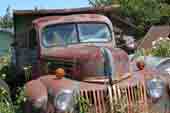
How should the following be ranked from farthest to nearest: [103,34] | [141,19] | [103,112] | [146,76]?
1. [141,19]
2. [103,34]
3. [146,76]
4. [103,112]

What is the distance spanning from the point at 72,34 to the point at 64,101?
2243 millimetres

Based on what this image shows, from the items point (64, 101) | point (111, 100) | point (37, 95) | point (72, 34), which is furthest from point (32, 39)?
point (111, 100)

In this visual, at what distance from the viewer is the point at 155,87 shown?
8023mm

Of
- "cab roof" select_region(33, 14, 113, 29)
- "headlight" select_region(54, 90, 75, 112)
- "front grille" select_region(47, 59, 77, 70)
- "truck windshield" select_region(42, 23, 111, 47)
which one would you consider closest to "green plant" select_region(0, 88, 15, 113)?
"front grille" select_region(47, 59, 77, 70)

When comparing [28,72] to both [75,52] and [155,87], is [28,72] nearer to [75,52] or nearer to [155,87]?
[75,52]

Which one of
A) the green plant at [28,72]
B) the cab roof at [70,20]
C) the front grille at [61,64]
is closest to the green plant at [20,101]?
the front grille at [61,64]

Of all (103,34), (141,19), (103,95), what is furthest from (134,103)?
(141,19)

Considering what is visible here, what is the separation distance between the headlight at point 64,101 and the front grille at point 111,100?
20cm

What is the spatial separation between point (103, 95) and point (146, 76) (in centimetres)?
99

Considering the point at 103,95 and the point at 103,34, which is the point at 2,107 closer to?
the point at 103,95

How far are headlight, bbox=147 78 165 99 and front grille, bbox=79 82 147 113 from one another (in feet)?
1.15

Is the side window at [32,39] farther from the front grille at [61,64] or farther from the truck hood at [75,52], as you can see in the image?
the front grille at [61,64]

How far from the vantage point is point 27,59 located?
10328mm

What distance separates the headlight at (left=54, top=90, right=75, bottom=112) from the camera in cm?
729
